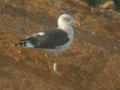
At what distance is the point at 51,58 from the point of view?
5574mm

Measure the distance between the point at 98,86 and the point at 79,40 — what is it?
2.79m

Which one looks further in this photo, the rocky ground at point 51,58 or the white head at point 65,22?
the white head at point 65,22

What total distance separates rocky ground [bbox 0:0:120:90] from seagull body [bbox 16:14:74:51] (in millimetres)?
726

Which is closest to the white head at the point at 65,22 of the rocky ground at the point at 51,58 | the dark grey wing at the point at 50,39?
the dark grey wing at the point at 50,39

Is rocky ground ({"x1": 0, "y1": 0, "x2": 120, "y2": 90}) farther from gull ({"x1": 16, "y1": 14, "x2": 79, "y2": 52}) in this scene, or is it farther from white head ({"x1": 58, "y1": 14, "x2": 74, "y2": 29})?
white head ({"x1": 58, "y1": 14, "x2": 74, "y2": 29})

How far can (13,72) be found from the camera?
4344mm

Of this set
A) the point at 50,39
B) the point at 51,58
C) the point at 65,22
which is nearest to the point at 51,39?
the point at 50,39

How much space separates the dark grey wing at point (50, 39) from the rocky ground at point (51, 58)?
2.53ft

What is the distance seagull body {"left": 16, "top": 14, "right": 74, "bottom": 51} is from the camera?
438cm

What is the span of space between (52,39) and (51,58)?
1152 millimetres

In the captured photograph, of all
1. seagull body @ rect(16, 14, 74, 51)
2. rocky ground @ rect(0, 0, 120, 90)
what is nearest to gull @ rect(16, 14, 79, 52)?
seagull body @ rect(16, 14, 74, 51)

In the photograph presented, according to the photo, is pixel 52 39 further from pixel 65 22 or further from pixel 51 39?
pixel 65 22

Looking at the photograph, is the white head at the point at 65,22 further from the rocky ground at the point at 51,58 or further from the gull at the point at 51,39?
the rocky ground at the point at 51,58

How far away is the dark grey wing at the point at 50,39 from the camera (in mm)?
4402
